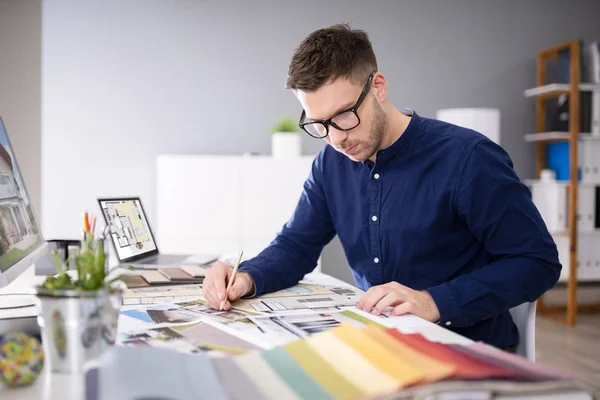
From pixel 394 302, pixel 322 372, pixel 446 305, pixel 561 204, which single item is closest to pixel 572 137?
pixel 561 204

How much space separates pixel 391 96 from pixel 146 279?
329 centimetres

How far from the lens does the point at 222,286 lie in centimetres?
136

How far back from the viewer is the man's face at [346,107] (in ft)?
4.87

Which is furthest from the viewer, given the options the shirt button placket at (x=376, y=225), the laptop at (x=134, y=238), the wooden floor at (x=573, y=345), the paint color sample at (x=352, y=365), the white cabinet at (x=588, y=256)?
the white cabinet at (x=588, y=256)

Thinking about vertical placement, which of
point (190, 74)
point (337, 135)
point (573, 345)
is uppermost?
point (190, 74)

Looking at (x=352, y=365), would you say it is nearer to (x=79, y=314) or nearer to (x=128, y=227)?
(x=79, y=314)

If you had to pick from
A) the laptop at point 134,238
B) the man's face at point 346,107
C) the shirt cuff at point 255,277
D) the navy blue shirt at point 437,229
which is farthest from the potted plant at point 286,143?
the shirt cuff at point 255,277

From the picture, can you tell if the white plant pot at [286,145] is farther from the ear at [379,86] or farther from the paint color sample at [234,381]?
the paint color sample at [234,381]

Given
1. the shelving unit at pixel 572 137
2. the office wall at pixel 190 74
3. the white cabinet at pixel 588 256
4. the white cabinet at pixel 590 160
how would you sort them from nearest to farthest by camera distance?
the office wall at pixel 190 74 < the shelving unit at pixel 572 137 < the white cabinet at pixel 590 160 < the white cabinet at pixel 588 256

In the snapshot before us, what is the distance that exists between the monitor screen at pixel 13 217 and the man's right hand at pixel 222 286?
0.40 m

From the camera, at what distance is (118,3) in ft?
13.8

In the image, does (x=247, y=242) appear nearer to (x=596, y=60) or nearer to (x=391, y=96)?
(x=391, y=96)

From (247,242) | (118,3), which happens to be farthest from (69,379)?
(118,3)

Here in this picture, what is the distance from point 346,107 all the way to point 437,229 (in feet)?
1.34
